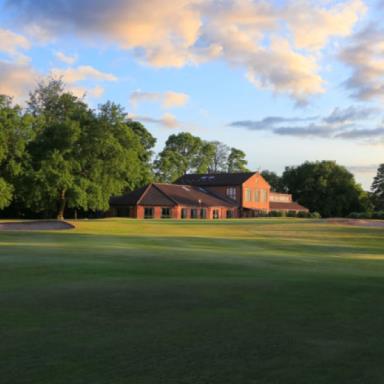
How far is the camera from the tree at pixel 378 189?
117 meters

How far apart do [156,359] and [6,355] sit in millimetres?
1631

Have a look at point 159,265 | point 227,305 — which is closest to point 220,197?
point 159,265

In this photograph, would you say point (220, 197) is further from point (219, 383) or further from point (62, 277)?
point (219, 383)

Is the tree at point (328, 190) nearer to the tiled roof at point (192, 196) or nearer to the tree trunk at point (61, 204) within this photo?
the tiled roof at point (192, 196)

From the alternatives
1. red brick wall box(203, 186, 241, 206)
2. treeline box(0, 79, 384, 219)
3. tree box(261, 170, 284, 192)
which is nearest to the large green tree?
treeline box(0, 79, 384, 219)

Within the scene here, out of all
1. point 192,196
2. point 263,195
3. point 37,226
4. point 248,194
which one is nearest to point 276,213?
point 248,194

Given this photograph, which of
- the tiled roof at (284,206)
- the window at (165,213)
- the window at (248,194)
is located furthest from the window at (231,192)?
the window at (165,213)

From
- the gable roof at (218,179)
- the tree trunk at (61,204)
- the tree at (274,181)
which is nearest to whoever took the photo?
the tree trunk at (61,204)

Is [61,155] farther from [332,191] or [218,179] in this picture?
[332,191]

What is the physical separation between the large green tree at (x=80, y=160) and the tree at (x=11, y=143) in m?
1.77

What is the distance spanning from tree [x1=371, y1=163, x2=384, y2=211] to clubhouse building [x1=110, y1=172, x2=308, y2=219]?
818 inches

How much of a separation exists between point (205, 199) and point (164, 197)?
1030 centimetres

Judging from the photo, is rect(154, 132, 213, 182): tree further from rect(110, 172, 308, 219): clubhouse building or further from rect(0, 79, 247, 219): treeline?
rect(0, 79, 247, 219): treeline

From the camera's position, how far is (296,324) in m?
7.09
